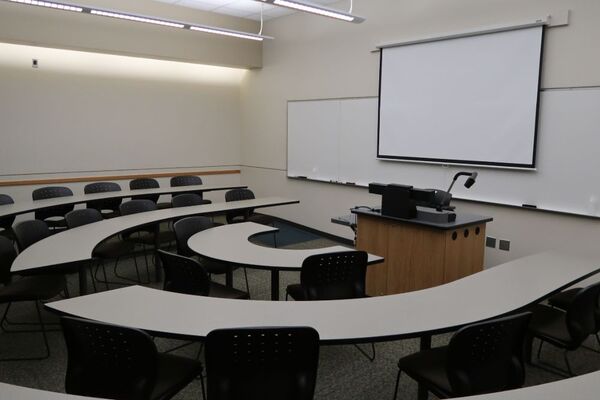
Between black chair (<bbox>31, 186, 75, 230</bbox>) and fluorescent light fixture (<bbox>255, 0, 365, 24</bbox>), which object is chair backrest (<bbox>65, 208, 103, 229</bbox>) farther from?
fluorescent light fixture (<bbox>255, 0, 365, 24</bbox>)

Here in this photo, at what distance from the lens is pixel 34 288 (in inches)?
133

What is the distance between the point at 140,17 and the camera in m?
5.43

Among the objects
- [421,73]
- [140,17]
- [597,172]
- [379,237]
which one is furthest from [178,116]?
[597,172]

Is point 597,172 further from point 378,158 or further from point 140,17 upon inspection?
point 140,17

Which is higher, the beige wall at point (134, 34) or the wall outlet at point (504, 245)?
the beige wall at point (134, 34)

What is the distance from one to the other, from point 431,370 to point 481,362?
0.86 ft

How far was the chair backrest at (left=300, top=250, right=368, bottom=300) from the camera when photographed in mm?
2996

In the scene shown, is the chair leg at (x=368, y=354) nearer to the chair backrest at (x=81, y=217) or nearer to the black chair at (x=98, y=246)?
the black chair at (x=98, y=246)

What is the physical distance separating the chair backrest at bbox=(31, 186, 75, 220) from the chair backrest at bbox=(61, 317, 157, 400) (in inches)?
149

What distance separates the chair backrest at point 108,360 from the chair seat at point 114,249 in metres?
2.43

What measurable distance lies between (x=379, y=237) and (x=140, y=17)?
3.86 meters

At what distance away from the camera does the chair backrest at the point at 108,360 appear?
1896 mm

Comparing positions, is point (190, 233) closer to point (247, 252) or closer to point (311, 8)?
point (247, 252)

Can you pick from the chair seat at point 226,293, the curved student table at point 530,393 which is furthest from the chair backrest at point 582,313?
the chair seat at point 226,293
